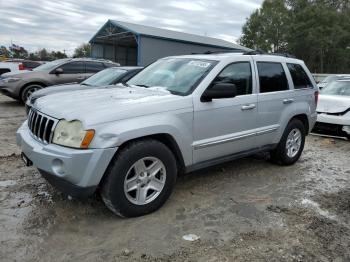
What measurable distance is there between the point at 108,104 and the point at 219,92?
50.8 inches

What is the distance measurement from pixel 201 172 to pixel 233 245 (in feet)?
7.06

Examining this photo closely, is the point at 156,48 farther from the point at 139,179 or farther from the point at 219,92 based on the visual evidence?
the point at 139,179

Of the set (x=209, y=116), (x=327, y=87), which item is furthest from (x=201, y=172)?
(x=327, y=87)

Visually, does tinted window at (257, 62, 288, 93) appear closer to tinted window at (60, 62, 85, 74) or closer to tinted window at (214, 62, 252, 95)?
tinted window at (214, 62, 252, 95)

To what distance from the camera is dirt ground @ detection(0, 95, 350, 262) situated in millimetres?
3311

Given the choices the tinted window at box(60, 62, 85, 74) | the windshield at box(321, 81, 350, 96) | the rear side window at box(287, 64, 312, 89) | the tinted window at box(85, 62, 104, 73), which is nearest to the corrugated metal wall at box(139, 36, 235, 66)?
the tinted window at box(85, 62, 104, 73)

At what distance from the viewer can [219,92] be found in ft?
14.1

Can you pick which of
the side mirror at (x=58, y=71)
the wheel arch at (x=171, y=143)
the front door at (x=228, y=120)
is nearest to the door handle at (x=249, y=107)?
the front door at (x=228, y=120)

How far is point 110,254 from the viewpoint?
326 centimetres

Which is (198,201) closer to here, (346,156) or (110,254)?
(110,254)

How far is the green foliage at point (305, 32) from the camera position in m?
43.9

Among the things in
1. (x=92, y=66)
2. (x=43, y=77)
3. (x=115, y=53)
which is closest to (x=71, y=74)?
(x=92, y=66)

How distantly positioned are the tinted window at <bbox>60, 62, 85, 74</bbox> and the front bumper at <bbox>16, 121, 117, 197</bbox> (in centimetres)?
948

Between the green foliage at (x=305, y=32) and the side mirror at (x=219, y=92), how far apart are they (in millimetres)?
42689
